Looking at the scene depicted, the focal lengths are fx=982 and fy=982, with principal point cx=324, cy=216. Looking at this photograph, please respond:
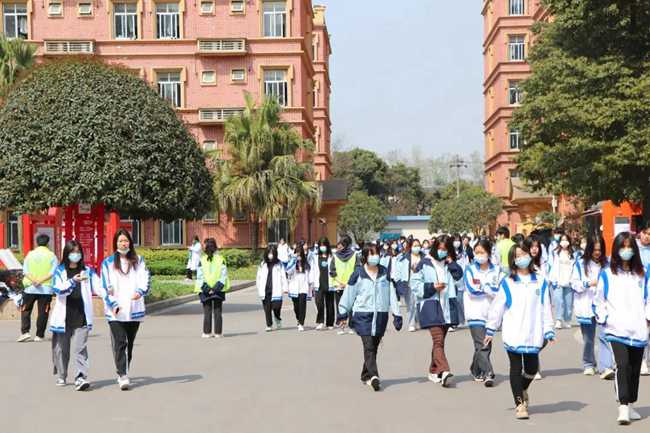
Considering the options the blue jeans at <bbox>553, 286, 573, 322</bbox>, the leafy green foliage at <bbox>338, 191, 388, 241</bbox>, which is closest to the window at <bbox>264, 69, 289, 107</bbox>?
the leafy green foliage at <bbox>338, 191, 388, 241</bbox>

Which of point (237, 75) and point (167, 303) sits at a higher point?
point (237, 75)

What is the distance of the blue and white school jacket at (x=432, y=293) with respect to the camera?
37.5ft

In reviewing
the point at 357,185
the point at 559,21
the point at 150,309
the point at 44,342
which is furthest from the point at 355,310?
the point at 357,185

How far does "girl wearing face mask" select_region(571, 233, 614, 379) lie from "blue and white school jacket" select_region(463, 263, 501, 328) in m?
1.25

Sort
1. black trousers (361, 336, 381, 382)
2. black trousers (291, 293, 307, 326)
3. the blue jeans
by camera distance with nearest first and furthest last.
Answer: black trousers (361, 336, 381, 382), the blue jeans, black trousers (291, 293, 307, 326)

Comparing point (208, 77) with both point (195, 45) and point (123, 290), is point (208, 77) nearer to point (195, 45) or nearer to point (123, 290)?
point (195, 45)

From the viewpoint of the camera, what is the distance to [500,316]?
368 inches

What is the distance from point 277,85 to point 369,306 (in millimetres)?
44248

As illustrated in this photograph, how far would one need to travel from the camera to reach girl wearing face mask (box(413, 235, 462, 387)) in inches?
444

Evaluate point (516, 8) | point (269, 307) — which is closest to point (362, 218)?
point (516, 8)

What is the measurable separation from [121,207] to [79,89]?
2.96 meters

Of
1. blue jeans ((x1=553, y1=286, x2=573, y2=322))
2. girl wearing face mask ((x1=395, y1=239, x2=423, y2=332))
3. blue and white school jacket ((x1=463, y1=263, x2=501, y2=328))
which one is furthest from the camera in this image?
girl wearing face mask ((x1=395, y1=239, x2=423, y2=332))

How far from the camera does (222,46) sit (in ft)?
175

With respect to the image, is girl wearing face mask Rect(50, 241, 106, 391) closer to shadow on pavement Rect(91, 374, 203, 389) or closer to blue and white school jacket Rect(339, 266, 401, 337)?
shadow on pavement Rect(91, 374, 203, 389)
